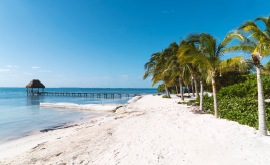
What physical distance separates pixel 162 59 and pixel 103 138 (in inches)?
673

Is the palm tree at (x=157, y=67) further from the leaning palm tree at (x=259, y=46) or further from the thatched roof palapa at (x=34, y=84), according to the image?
the thatched roof palapa at (x=34, y=84)

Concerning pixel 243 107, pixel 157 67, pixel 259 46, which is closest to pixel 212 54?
pixel 259 46

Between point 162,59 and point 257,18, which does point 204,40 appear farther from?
point 162,59

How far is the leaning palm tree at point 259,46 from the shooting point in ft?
14.5

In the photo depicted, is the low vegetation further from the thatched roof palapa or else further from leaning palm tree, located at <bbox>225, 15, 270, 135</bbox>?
the thatched roof palapa

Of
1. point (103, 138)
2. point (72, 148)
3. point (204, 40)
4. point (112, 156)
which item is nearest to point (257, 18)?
point (204, 40)

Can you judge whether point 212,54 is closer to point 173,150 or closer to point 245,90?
point 173,150

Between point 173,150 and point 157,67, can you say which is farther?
point 157,67

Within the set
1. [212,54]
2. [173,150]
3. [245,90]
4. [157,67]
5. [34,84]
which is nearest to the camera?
[173,150]

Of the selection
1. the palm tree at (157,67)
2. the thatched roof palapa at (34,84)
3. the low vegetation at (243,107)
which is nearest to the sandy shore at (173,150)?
the low vegetation at (243,107)

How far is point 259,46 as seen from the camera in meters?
4.31

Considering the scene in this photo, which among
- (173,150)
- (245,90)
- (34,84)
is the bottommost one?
(173,150)

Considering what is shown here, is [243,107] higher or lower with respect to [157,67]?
lower

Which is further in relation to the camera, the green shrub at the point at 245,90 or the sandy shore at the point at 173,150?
the green shrub at the point at 245,90
